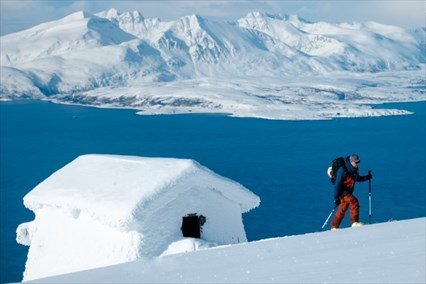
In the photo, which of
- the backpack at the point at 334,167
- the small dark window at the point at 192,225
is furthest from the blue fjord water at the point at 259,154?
the backpack at the point at 334,167

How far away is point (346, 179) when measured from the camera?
10297 millimetres

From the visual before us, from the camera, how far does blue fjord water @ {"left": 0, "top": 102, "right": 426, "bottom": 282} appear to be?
69.8 meters

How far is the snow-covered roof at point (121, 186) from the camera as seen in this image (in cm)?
840

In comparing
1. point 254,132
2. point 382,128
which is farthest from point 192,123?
point 382,128

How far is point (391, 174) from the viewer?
92.9 meters

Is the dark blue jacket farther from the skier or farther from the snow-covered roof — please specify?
the snow-covered roof

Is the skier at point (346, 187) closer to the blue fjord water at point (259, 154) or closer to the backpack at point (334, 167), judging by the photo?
the backpack at point (334, 167)

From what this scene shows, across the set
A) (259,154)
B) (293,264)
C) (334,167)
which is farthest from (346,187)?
(259,154)

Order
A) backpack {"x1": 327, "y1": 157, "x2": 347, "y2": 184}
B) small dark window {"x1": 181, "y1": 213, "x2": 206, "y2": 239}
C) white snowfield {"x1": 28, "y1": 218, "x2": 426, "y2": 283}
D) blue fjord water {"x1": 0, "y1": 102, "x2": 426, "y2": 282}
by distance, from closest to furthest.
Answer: white snowfield {"x1": 28, "y1": 218, "x2": 426, "y2": 283} → small dark window {"x1": 181, "y1": 213, "x2": 206, "y2": 239} → backpack {"x1": 327, "y1": 157, "x2": 347, "y2": 184} → blue fjord water {"x1": 0, "y1": 102, "x2": 426, "y2": 282}

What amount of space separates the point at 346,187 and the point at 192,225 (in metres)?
3.20

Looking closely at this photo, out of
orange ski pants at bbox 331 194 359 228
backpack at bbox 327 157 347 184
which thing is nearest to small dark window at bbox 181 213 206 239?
backpack at bbox 327 157 347 184

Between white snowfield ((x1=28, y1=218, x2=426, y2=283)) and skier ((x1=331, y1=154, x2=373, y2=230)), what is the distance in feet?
15.9

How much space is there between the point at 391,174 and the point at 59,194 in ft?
296

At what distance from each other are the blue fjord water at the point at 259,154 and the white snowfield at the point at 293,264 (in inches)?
1956
